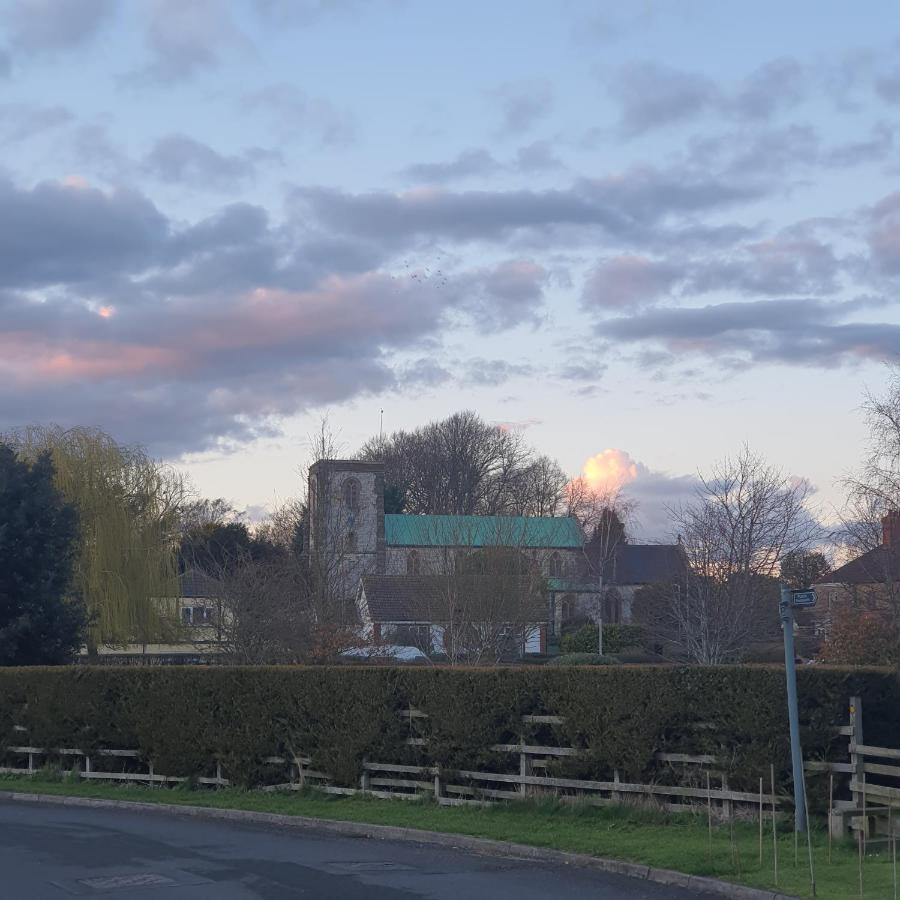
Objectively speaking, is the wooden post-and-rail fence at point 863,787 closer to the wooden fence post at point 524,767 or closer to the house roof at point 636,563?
the wooden fence post at point 524,767

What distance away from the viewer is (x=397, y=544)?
9756 centimetres

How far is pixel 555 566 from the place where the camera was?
249 ft

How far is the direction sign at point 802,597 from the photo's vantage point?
14.0 meters

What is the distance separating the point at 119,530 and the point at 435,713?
2818 centimetres

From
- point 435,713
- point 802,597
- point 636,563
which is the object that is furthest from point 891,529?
point 636,563

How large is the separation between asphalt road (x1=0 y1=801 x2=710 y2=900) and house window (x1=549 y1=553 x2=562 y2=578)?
55.1m

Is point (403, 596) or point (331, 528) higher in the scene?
point (331, 528)

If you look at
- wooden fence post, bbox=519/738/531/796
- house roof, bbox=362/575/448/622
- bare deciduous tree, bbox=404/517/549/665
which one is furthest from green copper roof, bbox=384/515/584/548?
wooden fence post, bbox=519/738/531/796

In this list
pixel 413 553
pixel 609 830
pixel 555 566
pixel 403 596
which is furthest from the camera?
pixel 555 566

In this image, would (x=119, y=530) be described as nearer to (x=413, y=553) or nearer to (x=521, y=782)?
(x=413, y=553)

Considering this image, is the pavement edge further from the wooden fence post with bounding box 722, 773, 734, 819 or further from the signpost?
the wooden fence post with bounding box 722, 773, 734, 819

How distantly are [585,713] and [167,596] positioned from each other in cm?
3000

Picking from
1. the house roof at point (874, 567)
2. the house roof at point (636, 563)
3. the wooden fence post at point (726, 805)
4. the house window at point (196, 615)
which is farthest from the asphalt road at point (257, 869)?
the house roof at point (636, 563)

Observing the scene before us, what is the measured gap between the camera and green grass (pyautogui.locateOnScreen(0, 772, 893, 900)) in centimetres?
1233
